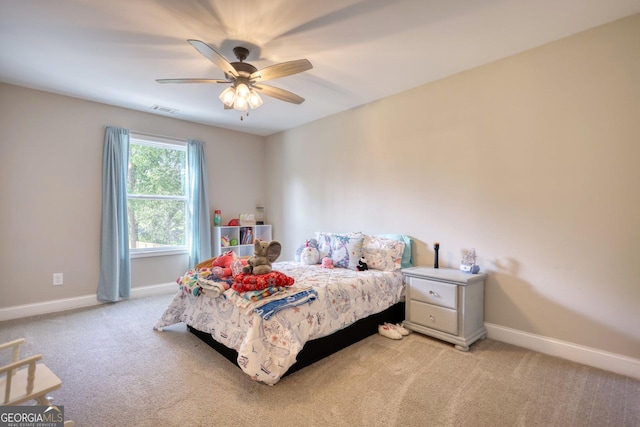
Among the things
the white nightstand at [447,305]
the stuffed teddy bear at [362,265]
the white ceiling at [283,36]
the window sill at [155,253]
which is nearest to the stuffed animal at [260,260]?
the stuffed teddy bear at [362,265]

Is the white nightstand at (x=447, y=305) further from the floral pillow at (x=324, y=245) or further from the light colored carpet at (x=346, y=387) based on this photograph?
the floral pillow at (x=324, y=245)

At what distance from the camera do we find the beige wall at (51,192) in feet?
10.6

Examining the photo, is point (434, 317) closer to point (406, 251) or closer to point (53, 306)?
point (406, 251)

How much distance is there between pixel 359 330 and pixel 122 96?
3792 mm

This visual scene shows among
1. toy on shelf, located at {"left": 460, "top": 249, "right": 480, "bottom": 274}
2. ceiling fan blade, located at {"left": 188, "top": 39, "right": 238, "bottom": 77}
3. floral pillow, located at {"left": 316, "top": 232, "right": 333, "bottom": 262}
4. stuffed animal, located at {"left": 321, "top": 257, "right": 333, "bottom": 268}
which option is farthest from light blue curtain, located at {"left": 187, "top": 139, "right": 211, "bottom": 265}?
toy on shelf, located at {"left": 460, "top": 249, "right": 480, "bottom": 274}

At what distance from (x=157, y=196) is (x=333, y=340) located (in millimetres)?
3337

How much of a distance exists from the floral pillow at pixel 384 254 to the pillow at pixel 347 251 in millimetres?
100

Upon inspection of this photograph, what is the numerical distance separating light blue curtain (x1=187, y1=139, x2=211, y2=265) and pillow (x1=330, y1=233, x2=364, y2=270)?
2.21 metres

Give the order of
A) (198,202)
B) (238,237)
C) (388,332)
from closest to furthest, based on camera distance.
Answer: (388,332) → (198,202) → (238,237)

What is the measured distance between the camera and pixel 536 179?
8.32 feet

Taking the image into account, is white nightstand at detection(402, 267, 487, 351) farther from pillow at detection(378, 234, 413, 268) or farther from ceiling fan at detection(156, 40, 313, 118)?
ceiling fan at detection(156, 40, 313, 118)

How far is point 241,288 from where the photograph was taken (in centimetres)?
219

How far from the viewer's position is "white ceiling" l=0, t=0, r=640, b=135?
200cm

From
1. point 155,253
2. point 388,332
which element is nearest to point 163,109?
point 155,253
